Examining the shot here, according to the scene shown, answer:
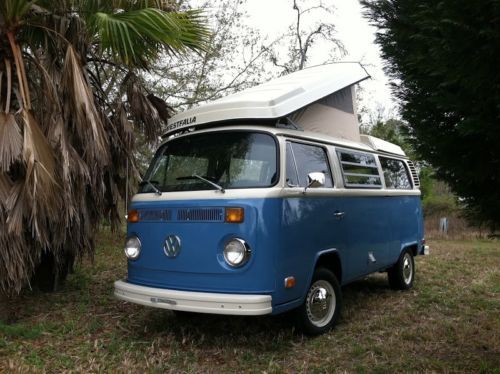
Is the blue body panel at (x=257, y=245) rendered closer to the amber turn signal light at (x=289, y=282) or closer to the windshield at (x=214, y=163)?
the amber turn signal light at (x=289, y=282)

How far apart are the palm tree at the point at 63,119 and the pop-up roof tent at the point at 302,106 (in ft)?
3.82

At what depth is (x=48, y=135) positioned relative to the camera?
5.78 metres

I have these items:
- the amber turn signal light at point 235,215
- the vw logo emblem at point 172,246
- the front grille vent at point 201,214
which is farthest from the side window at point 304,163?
the vw logo emblem at point 172,246

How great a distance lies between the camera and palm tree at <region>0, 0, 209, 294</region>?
5180 mm

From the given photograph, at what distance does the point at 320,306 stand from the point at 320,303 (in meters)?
0.05

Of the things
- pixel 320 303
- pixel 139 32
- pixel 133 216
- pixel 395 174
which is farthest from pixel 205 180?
pixel 395 174

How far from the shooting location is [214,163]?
515 centimetres

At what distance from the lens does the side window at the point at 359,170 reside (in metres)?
6.00

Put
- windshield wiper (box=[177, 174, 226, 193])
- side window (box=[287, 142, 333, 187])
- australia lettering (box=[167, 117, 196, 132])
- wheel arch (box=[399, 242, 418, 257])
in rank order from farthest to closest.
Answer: wheel arch (box=[399, 242, 418, 257])
australia lettering (box=[167, 117, 196, 132])
side window (box=[287, 142, 333, 187])
windshield wiper (box=[177, 174, 226, 193])

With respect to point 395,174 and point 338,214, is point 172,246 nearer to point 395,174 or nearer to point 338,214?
point 338,214

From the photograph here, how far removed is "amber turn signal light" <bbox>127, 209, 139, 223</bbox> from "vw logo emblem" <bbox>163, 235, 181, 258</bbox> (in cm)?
52

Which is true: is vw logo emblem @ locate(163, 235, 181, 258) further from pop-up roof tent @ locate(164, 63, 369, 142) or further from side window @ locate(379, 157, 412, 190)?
side window @ locate(379, 157, 412, 190)

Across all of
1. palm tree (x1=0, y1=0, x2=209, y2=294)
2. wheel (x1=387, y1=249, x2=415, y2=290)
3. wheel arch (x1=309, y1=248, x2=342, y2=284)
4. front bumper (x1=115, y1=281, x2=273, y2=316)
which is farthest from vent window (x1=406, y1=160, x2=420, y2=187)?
front bumper (x1=115, y1=281, x2=273, y2=316)

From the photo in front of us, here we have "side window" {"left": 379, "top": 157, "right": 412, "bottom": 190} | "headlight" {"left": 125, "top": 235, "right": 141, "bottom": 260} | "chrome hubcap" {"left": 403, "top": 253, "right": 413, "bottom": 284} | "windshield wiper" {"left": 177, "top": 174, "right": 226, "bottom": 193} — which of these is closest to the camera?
"windshield wiper" {"left": 177, "top": 174, "right": 226, "bottom": 193}
